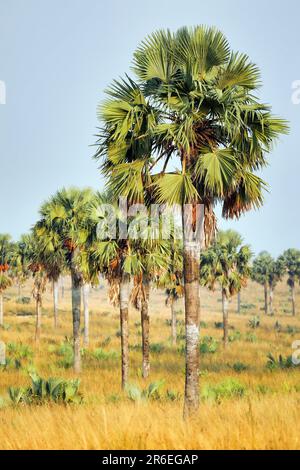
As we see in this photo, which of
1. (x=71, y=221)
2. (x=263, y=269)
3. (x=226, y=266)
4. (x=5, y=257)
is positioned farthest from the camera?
(x=263, y=269)

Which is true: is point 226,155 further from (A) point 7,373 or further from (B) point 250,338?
(B) point 250,338

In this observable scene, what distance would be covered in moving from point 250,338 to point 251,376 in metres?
24.9

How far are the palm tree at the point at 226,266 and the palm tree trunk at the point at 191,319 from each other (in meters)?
31.1

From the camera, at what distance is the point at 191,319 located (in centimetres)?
1020

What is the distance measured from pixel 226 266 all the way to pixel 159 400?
28.3 m

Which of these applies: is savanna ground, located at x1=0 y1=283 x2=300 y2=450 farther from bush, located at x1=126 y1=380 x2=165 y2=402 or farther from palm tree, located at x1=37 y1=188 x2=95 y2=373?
palm tree, located at x1=37 y1=188 x2=95 y2=373

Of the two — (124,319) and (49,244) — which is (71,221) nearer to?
(49,244)

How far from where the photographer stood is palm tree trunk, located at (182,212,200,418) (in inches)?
394

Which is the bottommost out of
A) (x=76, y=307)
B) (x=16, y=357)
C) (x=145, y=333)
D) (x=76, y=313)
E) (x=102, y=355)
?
(x=102, y=355)

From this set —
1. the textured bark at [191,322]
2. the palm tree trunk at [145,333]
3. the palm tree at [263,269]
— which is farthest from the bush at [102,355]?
the palm tree at [263,269]

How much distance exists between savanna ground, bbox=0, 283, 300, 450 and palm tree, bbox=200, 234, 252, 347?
4.88 meters

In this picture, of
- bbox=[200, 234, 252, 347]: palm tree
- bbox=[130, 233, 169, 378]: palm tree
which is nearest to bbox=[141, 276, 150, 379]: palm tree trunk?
bbox=[130, 233, 169, 378]: palm tree

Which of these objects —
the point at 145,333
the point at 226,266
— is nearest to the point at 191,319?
the point at 145,333

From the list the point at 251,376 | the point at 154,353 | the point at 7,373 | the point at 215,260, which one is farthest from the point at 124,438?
the point at 215,260
